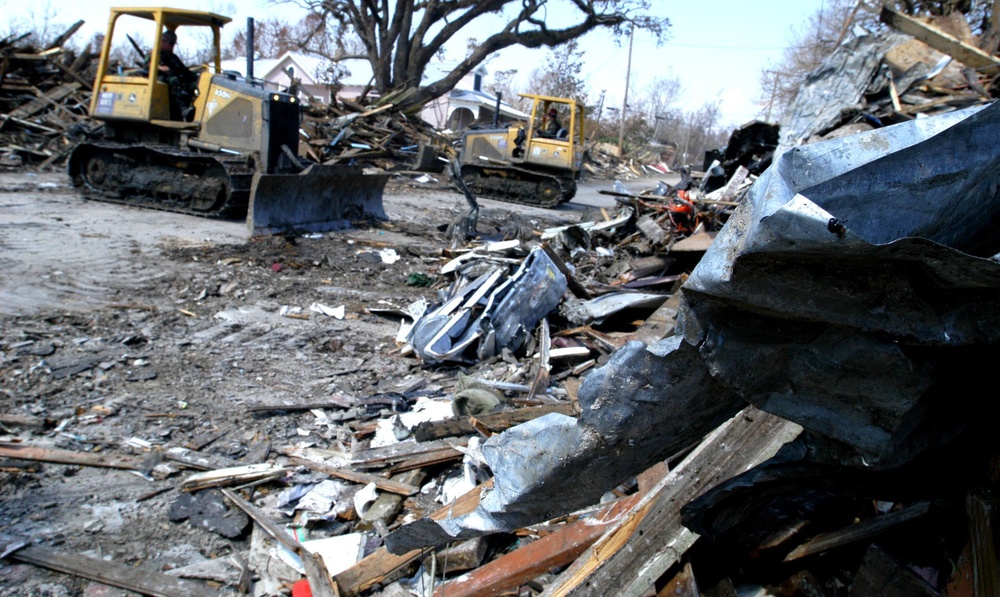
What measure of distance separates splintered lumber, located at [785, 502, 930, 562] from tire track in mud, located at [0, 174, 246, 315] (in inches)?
261

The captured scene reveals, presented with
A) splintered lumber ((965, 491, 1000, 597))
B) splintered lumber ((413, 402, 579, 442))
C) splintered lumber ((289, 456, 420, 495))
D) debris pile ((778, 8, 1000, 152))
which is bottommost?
splintered lumber ((289, 456, 420, 495))

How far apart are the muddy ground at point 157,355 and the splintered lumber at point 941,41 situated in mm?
8611

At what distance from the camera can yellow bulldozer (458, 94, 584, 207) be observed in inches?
736

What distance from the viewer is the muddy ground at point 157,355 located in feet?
12.0

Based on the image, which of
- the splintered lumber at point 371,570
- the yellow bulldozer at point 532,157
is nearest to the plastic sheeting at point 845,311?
the splintered lumber at point 371,570

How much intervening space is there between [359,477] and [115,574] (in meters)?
1.39

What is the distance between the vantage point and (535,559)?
10.0 feet

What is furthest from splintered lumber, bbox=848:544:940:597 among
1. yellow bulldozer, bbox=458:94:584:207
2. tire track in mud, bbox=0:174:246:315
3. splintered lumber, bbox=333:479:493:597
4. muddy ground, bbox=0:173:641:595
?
yellow bulldozer, bbox=458:94:584:207

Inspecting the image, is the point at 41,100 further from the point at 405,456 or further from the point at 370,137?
the point at 405,456

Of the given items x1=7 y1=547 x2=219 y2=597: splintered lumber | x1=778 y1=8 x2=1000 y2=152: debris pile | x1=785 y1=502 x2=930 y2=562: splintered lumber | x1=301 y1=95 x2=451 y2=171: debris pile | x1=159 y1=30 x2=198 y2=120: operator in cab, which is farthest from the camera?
x1=301 y1=95 x2=451 y2=171: debris pile

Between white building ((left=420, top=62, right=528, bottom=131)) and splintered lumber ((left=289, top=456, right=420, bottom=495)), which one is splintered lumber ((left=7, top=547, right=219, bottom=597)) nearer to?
splintered lumber ((left=289, top=456, right=420, bottom=495))

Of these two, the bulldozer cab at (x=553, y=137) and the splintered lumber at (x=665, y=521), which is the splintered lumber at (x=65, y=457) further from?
the bulldozer cab at (x=553, y=137)

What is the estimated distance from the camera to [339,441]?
4754mm

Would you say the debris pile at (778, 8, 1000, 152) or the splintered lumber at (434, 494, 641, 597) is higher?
the debris pile at (778, 8, 1000, 152)
